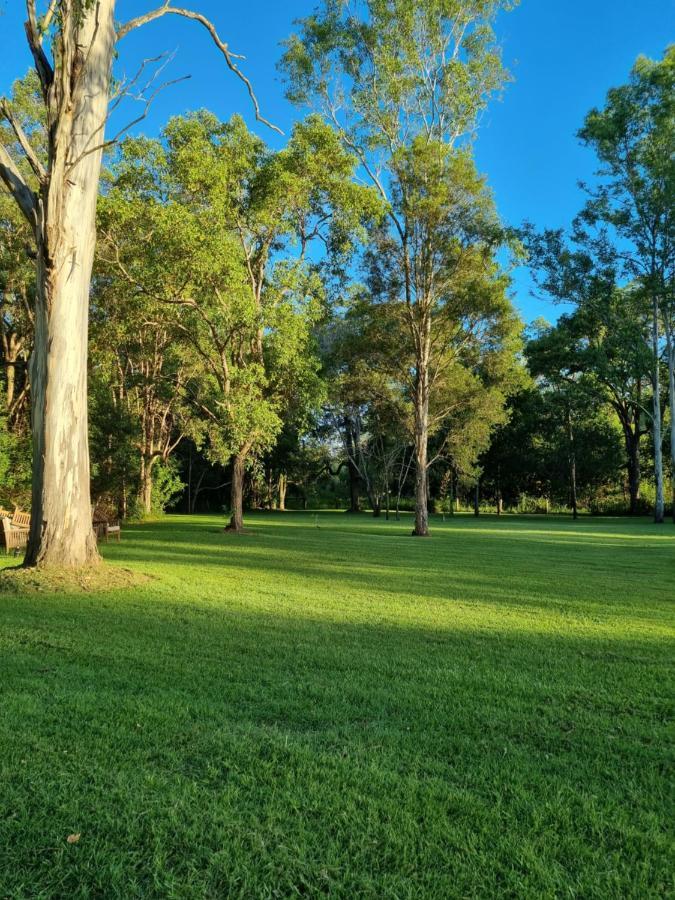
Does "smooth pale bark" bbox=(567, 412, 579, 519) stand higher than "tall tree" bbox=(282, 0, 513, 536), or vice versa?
"tall tree" bbox=(282, 0, 513, 536)

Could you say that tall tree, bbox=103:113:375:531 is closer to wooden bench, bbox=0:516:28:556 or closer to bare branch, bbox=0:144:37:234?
wooden bench, bbox=0:516:28:556

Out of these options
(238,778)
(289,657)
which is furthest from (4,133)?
(238,778)

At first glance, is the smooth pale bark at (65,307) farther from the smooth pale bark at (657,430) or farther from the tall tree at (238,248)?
the smooth pale bark at (657,430)

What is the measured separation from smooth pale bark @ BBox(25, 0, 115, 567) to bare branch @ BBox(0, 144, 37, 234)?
4.3 inches

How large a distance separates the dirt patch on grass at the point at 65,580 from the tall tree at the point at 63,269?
0.26m

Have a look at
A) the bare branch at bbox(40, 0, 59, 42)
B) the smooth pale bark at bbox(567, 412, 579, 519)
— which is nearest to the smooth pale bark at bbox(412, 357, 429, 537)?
the bare branch at bbox(40, 0, 59, 42)

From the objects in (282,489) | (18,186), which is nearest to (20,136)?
(18,186)

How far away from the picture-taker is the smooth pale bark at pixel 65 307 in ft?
26.8

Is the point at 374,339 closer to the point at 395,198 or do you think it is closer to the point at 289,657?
the point at 395,198

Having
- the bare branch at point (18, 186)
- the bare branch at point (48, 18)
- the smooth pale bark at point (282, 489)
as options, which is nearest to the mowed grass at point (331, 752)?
the bare branch at point (18, 186)

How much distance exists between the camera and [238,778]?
110 inches

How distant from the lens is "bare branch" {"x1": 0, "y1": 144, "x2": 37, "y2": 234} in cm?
801

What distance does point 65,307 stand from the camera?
27.3ft

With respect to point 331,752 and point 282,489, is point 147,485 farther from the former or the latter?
point 282,489
